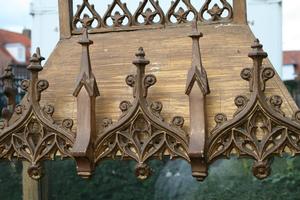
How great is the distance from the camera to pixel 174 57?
2.04m

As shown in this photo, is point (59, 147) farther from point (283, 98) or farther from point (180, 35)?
point (283, 98)

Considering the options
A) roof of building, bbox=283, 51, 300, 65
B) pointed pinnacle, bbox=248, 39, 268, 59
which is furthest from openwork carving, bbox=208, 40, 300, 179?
roof of building, bbox=283, 51, 300, 65

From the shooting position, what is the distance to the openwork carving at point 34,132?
1902 mm

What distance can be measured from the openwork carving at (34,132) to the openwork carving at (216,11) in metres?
0.59

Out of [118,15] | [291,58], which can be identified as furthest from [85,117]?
[291,58]

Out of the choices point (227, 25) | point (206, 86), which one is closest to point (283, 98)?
point (206, 86)

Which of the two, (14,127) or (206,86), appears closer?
(206,86)

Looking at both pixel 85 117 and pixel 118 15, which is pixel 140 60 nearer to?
pixel 85 117

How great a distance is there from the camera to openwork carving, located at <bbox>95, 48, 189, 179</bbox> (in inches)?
71.0

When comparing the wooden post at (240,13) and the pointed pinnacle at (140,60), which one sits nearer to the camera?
the pointed pinnacle at (140,60)

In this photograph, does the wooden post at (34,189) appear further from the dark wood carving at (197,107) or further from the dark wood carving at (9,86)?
the dark wood carving at (197,107)

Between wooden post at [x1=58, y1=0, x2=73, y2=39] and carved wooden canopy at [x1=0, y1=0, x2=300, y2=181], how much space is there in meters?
0.04

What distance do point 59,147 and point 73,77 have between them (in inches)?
10.8

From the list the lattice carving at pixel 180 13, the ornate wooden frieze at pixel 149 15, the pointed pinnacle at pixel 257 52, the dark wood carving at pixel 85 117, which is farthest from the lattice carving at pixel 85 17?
the pointed pinnacle at pixel 257 52
